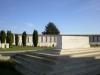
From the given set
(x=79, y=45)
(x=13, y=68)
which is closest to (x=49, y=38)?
(x=79, y=45)

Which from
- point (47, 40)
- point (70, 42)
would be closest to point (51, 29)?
point (47, 40)

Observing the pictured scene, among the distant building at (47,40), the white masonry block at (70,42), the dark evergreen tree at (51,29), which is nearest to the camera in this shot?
the white masonry block at (70,42)

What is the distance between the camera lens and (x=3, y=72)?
10.8 metres

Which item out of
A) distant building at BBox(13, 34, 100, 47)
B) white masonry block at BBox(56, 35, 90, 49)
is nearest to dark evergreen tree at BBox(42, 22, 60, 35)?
distant building at BBox(13, 34, 100, 47)

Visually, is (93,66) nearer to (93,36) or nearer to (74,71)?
(74,71)

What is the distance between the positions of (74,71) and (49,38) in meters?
34.7

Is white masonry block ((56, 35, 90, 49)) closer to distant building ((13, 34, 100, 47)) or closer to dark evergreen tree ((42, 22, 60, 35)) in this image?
distant building ((13, 34, 100, 47))

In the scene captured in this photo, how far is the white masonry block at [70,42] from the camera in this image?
603 inches

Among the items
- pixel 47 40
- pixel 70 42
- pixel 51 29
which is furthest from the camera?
pixel 51 29

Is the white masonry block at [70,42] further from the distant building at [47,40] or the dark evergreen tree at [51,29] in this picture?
the dark evergreen tree at [51,29]

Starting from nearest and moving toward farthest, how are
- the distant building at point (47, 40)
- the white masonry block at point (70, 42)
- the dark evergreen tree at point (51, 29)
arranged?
the white masonry block at point (70, 42)
the distant building at point (47, 40)
the dark evergreen tree at point (51, 29)

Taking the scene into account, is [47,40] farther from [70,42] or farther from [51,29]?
[51,29]

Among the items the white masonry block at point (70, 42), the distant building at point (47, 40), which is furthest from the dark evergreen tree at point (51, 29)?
the white masonry block at point (70, 42)

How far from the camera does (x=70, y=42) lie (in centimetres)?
1581
